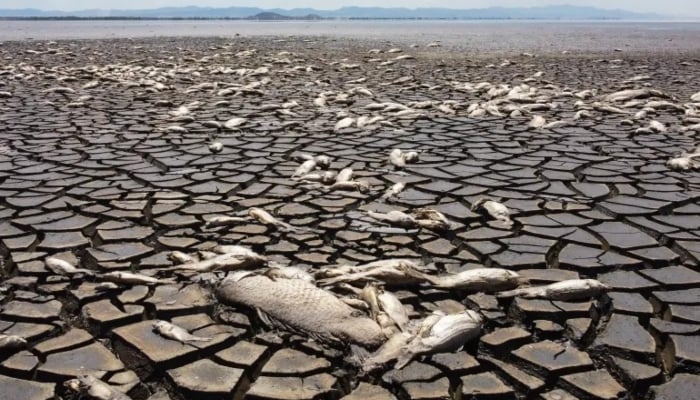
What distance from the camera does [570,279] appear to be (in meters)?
2.91

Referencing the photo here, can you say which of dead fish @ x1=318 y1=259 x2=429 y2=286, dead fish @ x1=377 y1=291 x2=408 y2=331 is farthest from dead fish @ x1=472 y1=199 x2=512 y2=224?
dead fish @ x1=377 y1=291 x2=408 y2=331

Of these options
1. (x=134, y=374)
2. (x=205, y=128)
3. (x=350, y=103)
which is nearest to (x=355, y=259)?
(x=134, y=374)

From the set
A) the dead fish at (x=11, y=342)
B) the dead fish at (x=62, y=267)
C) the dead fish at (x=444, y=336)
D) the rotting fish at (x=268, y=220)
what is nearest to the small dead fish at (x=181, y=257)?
the dead fish at (x=62, y=267)

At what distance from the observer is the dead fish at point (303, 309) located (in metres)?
2.35

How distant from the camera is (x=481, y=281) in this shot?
2793 millimetres

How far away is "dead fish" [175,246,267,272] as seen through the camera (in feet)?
9.67

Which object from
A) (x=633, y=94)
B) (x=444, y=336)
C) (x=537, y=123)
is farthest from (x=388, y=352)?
(x=633, y=94)

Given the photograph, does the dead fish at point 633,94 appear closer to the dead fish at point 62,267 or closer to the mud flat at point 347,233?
the mud flat at point 347,233

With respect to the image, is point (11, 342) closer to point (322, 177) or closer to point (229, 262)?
point (229, 262)

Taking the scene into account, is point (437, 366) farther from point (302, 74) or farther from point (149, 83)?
point (302, 74)

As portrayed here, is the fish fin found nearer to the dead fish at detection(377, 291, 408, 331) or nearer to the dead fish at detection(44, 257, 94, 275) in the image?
the dead fish at detection(377, 291, 408, 331)

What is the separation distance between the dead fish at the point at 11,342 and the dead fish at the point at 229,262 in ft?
2.68

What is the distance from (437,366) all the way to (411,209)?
1.91 m

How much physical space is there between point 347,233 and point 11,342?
1.83 metres
